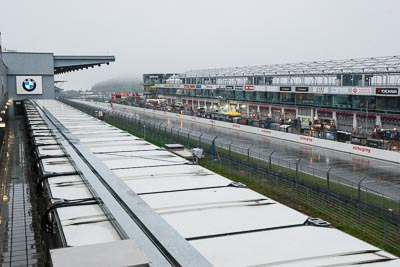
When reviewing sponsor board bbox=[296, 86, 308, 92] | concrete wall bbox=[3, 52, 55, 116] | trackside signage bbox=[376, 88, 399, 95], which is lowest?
trackside signage bbox=[376, 88, 399, 95]

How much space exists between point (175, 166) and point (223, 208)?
479 centimetres

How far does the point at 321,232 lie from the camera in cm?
805

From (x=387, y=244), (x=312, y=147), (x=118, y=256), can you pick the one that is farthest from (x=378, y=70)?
(x=118, y=256)

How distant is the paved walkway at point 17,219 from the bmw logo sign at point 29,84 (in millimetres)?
29088

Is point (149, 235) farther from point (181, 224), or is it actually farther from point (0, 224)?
point (0, 224)

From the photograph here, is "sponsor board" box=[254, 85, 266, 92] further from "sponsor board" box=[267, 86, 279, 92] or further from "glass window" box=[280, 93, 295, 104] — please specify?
"glass window" box=[280, 93, 295, 104]

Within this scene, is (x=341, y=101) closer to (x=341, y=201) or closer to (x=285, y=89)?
(x=285, y=89)

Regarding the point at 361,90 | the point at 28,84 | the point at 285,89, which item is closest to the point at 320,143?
the point at 361,90

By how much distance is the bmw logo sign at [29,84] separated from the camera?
5203 cm

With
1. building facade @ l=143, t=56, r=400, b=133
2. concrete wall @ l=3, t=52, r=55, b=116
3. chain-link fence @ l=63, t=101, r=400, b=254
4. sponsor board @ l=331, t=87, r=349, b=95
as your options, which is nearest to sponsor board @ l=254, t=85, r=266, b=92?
building facade @ l=143, t=56, r=400, b=133

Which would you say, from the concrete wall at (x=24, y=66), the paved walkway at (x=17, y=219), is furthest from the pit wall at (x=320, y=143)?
the paved walkway at (x=17, y=219)

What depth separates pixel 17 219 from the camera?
45.2 ft

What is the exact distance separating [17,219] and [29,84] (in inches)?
1652

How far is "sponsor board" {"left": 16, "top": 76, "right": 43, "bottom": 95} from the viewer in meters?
51.6
